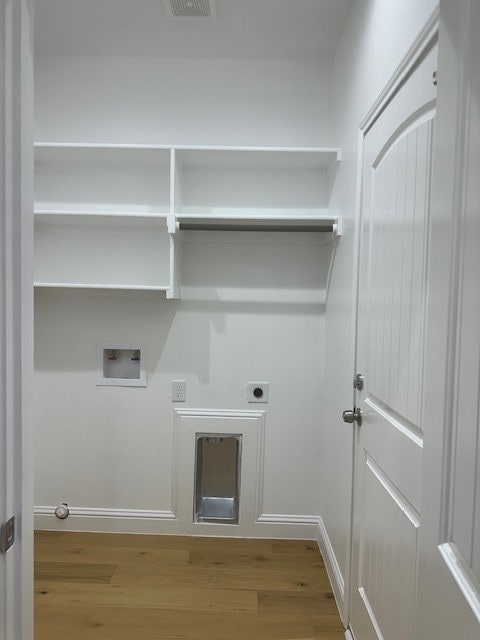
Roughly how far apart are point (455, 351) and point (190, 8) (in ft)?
6.74

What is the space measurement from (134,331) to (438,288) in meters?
2.06

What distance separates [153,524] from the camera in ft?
8.69

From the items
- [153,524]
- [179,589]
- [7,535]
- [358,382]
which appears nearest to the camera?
[7,535]

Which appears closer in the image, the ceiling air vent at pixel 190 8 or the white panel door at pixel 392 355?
the white panel door at pixel 392 355

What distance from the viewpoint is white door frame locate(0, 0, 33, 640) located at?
80 centimetres

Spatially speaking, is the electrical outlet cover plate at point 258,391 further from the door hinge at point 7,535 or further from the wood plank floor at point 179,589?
the door hinge at point 7,535

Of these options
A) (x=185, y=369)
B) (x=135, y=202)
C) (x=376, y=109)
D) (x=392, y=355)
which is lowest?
(x=185, y=369)

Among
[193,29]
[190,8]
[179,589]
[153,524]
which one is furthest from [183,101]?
[179,589]

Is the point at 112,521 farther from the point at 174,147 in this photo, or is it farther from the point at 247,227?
the point at 174,147

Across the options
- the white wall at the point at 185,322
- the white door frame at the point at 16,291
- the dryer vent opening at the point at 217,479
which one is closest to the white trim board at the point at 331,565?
the white wall at the point at 185,322

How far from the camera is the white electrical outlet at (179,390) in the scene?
261 centimetres

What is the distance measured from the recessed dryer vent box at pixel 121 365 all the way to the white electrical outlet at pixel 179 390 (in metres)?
0.17

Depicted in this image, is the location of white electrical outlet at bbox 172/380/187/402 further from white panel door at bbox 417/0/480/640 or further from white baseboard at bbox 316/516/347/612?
white panel door at bbox 417/0/480/640

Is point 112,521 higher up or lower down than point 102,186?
lower down
